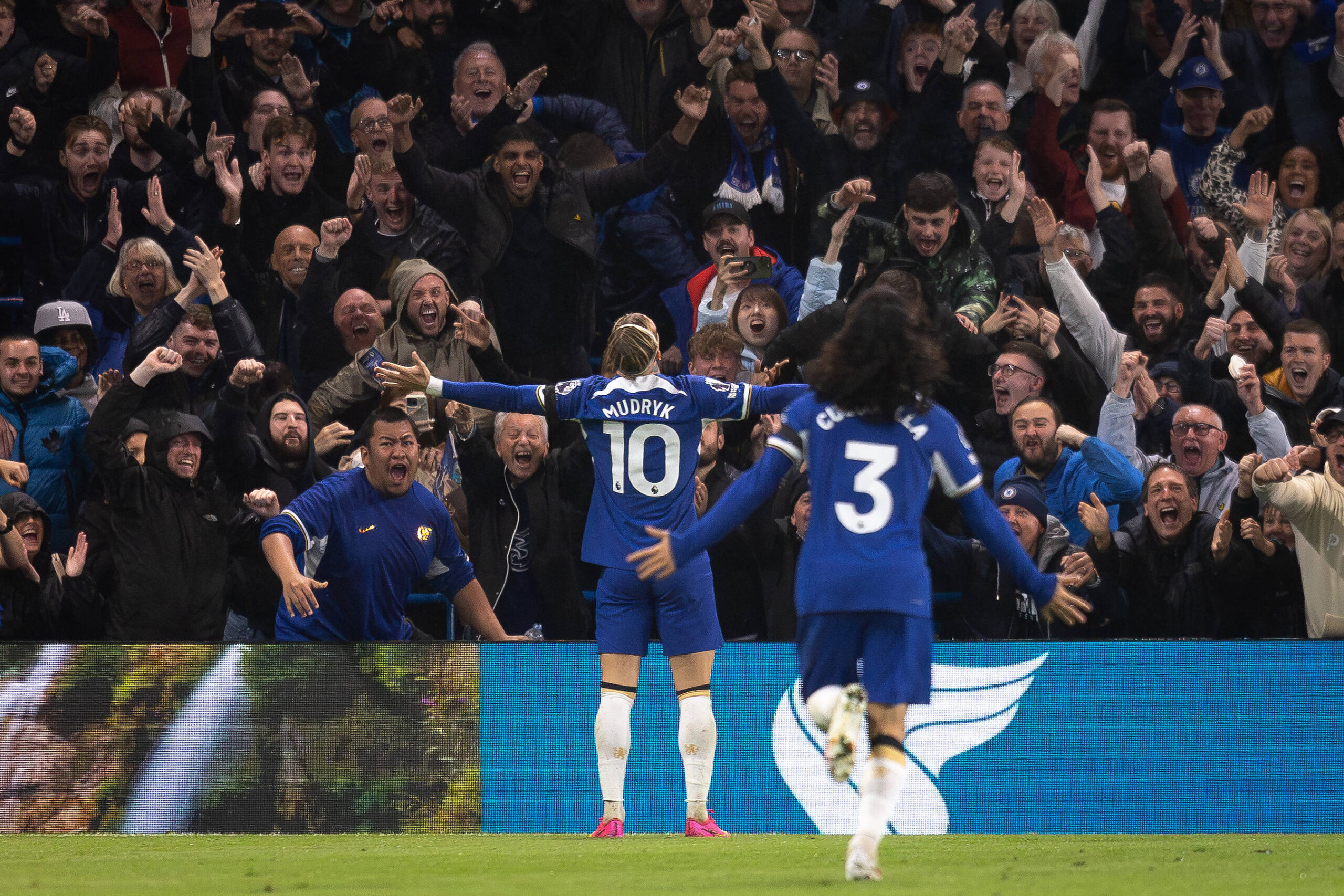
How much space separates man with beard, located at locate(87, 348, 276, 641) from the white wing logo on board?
375cm

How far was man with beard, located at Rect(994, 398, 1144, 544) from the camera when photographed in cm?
927

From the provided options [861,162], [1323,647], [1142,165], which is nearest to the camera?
[1323,647]

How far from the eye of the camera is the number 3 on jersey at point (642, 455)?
7262mm

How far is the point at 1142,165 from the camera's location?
10875 millimetres

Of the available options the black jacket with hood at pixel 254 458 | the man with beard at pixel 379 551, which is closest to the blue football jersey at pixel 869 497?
the man with beard at pixel 379 551

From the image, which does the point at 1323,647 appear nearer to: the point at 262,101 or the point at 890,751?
the point at 890,751

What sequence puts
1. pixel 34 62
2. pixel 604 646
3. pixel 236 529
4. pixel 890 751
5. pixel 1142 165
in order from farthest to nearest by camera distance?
pixel 34 62 → pixel 1142 165 → pixel 236 529 → pixel 604 646 → pixel 890 751

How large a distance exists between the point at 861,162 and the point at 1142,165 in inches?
85.7

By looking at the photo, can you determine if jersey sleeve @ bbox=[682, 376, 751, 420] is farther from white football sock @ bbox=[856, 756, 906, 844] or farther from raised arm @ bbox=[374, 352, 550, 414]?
white football sock @ bbox=[856, 756, 906, 844]

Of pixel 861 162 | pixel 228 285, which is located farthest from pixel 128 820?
pixel 861 162

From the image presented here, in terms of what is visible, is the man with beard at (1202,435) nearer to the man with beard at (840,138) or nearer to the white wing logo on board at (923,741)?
the white wing logo on board at (923,741)

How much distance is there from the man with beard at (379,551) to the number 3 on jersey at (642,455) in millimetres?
1635

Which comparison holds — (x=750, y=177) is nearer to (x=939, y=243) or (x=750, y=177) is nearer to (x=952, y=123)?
(x=952, y=123)

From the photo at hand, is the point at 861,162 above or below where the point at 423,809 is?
above
